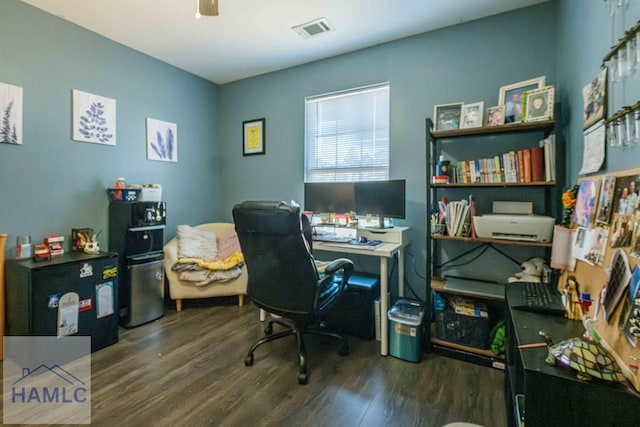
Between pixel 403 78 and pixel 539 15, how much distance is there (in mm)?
1035

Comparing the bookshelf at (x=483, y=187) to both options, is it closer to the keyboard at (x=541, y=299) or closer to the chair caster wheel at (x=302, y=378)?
the keyboard at (x=541, y=299)

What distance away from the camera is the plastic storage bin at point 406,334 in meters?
2.05

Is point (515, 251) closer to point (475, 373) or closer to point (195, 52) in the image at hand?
point (475, 373)

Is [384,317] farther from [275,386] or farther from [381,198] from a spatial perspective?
[381,198]

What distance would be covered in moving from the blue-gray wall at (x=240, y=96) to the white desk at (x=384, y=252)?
0.24 metres

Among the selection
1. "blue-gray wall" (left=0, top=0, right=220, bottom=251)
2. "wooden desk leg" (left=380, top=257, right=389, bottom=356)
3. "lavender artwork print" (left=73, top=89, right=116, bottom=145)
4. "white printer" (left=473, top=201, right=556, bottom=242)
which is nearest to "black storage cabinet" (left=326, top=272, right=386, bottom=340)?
"wooden desk leg" (left=380, top=257, right=389, bottom=356)

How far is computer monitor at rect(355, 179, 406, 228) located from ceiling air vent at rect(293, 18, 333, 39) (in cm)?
135

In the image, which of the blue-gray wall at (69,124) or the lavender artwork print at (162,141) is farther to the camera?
the lavender artwork print at (162,141)

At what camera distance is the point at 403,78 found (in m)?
2.76

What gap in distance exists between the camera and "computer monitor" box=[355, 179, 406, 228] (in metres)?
2.49

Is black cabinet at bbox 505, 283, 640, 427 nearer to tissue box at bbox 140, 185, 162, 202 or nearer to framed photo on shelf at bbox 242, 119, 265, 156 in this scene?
tissue box at bbox 140, 185, 162, 202

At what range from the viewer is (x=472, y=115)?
2152 mm

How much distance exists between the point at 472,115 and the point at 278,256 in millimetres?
1671

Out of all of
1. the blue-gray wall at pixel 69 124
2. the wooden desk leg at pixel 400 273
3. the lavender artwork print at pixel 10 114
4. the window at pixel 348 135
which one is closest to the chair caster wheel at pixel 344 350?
the wooden desk leg at pixel 400 273
